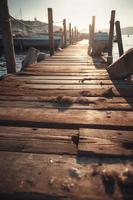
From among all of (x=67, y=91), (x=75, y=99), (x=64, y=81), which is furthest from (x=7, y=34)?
(x=75, y=99)

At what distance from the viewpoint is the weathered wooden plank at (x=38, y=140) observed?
5.54ft

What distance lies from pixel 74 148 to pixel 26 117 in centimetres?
81

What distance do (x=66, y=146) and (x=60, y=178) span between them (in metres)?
0.36

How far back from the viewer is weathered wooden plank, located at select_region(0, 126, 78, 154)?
169 cm

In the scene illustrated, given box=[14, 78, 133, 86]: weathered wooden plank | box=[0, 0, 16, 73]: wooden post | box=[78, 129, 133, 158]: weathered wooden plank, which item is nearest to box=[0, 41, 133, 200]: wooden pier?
box=[78, 129, 133, 158]: weathered wooden plank

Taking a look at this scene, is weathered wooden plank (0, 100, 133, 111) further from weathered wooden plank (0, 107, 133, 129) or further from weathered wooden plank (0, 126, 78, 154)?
weathered wooden plank (0, 126, 78, 154)

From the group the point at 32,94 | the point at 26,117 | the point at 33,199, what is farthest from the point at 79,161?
the point at 32,94

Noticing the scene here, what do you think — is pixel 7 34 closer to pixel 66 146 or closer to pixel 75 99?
pixel 75 99

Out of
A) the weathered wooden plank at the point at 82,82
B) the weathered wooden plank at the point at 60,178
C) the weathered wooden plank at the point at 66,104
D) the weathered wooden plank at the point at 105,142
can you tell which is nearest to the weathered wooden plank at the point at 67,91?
the weathered wooden plank at the point at 66,104

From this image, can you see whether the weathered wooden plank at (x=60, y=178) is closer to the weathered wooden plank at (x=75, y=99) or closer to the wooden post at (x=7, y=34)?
the weathered wooden plank at (x=75, y=99)

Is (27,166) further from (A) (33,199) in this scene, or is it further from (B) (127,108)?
(B) (127,108)

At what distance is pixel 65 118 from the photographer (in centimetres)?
227

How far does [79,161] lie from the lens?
154 cm

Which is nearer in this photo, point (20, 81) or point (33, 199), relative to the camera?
point (33, 199)
